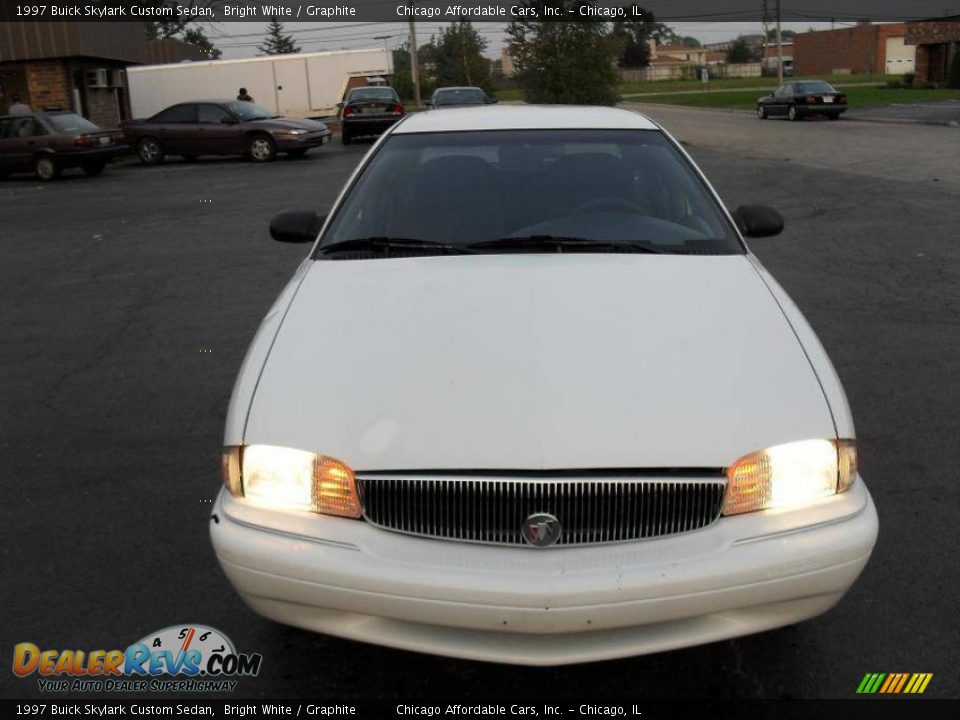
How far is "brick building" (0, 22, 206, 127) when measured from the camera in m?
25.5

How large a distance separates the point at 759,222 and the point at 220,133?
2109cm

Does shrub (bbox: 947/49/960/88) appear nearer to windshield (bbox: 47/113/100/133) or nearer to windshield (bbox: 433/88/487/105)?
windshield (bbox: 433/88/487/105)

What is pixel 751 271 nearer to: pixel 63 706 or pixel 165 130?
pixel 63 706

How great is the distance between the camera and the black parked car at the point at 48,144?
67.1 feet

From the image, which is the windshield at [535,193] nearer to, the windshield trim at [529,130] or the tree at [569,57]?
the windshield trim at [529,130]

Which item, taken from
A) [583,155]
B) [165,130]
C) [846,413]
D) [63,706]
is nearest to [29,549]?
[63,706]

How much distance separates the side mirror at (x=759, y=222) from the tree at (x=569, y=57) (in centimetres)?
2578

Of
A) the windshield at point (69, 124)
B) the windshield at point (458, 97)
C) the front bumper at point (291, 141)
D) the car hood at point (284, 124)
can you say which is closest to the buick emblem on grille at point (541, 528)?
the windshield at point (69, 124)

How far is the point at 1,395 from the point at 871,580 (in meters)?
4.83

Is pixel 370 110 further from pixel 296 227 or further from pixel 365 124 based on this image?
pixel 296 227

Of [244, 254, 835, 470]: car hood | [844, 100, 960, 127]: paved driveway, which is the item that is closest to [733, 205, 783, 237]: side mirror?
[244, 254, 835, 470]: car hood

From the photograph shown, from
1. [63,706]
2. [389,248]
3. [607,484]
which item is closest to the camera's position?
[607,484]

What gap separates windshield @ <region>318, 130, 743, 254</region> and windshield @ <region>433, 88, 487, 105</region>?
966 inches

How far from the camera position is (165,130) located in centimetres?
2388
